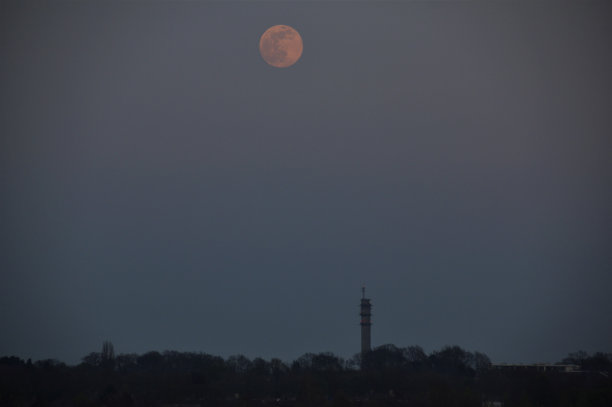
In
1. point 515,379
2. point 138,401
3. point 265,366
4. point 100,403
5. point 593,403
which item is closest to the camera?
point 593,403

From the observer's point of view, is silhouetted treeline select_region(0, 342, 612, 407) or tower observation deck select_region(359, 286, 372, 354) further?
tower observation deck select_region(359, 286, 372, 354)

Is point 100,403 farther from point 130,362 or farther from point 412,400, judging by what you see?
point 130,362

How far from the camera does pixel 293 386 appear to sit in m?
75.6

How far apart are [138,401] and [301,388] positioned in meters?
12.8

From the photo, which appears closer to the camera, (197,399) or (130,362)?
(197,399)

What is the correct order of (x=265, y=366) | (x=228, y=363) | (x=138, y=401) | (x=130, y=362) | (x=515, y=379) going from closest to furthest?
(x=138, y=401)
(x=515, y=379)
(x=265, y=366)
(x=228, y=363)
(x=130, y=362)

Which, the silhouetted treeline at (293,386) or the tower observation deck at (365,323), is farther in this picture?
the tower observation deck at (365,323)

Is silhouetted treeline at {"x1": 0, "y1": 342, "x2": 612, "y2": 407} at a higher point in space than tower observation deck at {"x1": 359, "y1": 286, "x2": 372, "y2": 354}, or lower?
lower

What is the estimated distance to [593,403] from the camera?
49812 mm

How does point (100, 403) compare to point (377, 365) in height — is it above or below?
below

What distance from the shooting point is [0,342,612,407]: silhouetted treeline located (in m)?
60.5

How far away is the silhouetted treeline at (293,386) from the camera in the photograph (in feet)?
198

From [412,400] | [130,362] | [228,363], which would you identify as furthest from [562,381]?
[130,362]

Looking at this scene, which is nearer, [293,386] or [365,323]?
[293,386]
